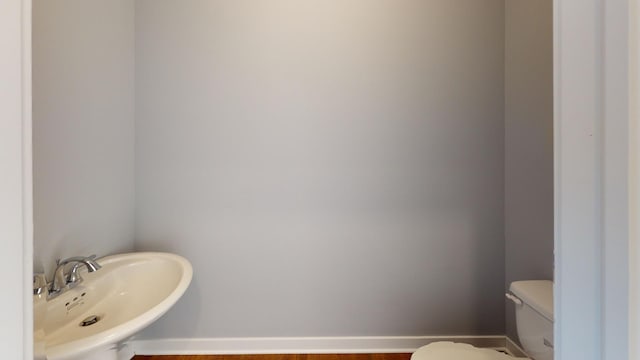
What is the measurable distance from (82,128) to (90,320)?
0.86 metres

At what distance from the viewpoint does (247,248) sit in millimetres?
2059

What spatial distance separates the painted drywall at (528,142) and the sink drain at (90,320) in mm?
2078

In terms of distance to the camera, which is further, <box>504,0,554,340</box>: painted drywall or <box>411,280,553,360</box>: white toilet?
<box>504,0,554,340</box>: painted drywall

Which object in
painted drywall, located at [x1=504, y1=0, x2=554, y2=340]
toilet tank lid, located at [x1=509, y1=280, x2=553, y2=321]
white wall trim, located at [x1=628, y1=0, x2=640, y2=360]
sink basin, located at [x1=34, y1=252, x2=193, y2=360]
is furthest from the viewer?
painted drywall, located at [x1=504, y1=0, x2=554, y2=340]

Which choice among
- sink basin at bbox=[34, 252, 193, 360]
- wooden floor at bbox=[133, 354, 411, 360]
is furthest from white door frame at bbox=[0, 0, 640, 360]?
wooden floor at bbox=[133, 354, 411, 360]

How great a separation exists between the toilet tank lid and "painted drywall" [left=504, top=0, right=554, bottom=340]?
0.59 feet

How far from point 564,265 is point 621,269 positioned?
78 mm

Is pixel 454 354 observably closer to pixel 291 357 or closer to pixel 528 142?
pixel 291 357

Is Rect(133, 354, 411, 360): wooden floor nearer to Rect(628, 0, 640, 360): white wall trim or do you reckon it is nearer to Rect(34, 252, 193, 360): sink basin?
Rect(34, 252, 193, 360): sink basin
